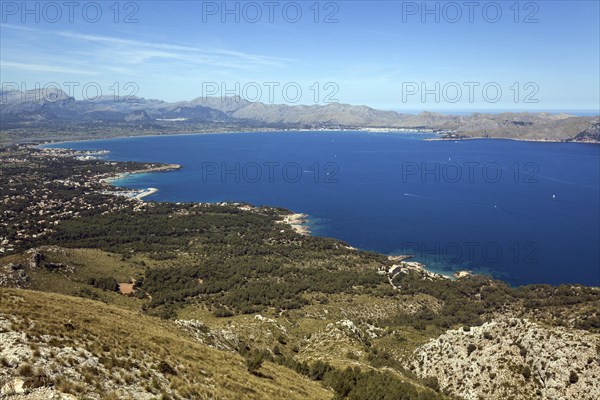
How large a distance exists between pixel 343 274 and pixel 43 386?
6600cm

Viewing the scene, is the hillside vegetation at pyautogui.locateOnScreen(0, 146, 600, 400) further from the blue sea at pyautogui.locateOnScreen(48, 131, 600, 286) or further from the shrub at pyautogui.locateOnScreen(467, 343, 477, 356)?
the blue sea at pyautogui.locateOnScreen(48, 131, 600, 286)

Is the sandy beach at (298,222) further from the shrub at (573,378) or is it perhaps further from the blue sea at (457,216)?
the shrub at (573,378)

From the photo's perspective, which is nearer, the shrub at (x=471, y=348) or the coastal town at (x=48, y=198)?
the shrub at (x=471, y=348)

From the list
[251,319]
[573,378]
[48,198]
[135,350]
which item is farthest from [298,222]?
[135,350]

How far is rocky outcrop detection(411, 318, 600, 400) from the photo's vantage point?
31102mm

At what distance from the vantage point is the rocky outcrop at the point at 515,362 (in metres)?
31.1

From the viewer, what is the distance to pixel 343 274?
3036 inches

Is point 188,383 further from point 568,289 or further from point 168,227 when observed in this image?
point 168,227

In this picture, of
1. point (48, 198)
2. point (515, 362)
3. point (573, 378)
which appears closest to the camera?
point (573, 378)

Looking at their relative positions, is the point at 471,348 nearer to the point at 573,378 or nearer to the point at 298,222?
the point at 573,378

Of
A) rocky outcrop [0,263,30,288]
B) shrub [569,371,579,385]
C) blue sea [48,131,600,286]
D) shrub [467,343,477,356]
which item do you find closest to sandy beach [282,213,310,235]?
blue sea [48,131,600,286]

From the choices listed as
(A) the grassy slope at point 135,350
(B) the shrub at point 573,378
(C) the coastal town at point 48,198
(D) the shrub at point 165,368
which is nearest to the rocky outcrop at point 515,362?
(B) the shrub at point 573,378

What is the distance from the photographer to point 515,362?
34469mm

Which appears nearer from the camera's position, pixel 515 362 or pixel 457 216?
pixel 515 362
